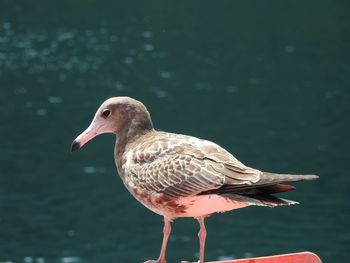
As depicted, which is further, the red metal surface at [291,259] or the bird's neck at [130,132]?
the bird's neck at [130,132]

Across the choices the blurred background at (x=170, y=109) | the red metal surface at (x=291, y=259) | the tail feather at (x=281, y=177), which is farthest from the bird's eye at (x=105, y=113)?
the blurred background at (x=170, y=109)

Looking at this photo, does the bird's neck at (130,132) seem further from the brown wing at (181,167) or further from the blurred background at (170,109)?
the blurred background at (170,109)

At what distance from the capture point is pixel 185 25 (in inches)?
2180

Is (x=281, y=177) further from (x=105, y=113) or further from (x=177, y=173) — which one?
(x=105, y=113)

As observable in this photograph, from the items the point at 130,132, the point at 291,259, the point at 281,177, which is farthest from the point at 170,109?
the point at 281,177

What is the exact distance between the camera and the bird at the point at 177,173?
22.3 ft

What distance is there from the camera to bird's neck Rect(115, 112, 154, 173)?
7555mm

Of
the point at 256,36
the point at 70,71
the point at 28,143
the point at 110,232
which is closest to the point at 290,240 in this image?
the point at 110,232

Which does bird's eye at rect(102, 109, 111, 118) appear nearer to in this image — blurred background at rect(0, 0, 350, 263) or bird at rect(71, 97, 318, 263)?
bird at rect(71, 97, 318, 263)

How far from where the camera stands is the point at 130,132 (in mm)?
7562

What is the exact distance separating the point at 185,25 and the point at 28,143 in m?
21.4

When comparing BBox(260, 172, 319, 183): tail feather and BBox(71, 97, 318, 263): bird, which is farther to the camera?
BBox(71, 97, 318, 263): bird

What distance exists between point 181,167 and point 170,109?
33.2m

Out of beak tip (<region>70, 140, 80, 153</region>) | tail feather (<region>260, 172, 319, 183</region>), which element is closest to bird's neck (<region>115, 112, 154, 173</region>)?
beak tip (<region>70, 140, 80, 153</region>)
